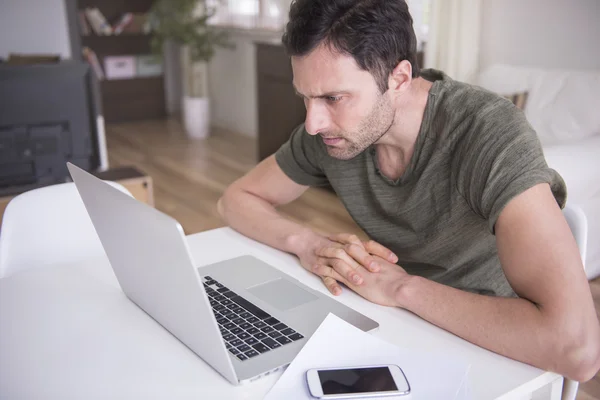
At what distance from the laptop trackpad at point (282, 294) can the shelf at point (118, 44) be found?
17.2ft

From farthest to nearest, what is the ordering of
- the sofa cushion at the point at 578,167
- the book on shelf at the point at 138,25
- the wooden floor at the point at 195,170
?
the book on shelf at the point at 138,25 → the wooden floor at the point at 195,170 → the sofa cushion at the point at 578,167

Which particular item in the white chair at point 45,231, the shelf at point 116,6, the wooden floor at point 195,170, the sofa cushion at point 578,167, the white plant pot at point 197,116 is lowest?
the wooden floor at point 195,170

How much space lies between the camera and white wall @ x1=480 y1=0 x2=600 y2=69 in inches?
123

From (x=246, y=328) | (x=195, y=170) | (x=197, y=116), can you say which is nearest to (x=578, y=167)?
(x=246, y=328)

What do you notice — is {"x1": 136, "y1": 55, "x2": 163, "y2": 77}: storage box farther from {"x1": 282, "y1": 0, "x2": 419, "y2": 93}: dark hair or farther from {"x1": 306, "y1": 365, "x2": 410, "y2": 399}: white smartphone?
{"x1": 306, "y1": 365, "x2": 410, "y2": 399}: white smartphone

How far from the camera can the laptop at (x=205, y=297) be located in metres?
0.75

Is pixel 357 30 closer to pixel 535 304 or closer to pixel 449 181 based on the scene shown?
pixel 449 181

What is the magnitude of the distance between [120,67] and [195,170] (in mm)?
2075

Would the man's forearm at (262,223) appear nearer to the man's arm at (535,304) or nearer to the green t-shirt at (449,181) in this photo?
the green t-shirt at (449,181)

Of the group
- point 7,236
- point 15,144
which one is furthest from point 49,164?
point 7,236

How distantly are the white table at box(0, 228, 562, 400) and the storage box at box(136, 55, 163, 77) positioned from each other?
17.1ft

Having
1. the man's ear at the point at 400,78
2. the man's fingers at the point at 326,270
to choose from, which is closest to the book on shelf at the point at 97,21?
the man's ear at the point at 400,78

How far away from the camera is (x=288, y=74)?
13.0 feet

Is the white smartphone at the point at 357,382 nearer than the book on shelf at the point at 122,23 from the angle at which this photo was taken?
Yes
